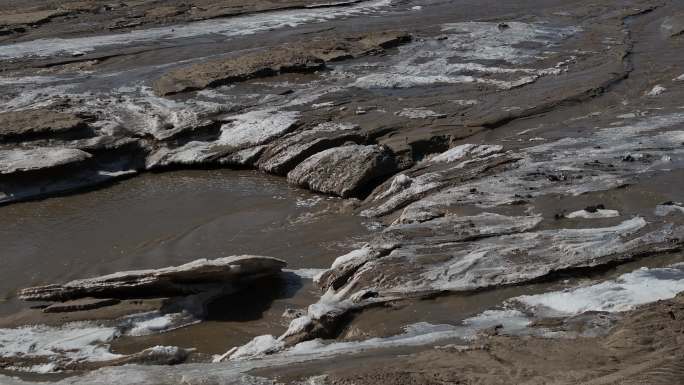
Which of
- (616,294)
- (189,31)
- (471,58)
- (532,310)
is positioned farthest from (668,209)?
(189,31)

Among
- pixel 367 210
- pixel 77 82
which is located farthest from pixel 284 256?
pixel 77 82

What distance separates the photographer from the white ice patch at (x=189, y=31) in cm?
1489

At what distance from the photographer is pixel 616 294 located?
5.80 metres

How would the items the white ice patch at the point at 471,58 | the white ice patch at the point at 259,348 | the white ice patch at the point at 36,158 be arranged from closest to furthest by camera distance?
the white ice patch at the point at 259,348
the white ice patch at the point at 36,158
the white ice patch at the point at 471,58

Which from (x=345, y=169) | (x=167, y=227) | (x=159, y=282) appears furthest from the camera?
(x=345, y=169)

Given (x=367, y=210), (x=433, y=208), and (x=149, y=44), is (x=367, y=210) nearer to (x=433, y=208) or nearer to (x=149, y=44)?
(x=433, y=208)

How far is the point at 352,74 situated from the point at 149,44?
15.6 feet

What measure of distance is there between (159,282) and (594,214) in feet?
12.8

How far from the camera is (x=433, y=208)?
7578 millimetres

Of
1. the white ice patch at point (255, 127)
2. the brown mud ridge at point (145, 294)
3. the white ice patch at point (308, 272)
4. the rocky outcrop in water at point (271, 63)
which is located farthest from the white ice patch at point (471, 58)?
the brown mud ridge at point (145, 294)

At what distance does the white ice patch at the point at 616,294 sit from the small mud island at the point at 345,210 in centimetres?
2

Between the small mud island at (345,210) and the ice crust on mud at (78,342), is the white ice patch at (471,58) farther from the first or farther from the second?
the ice crust on mud at (78,342)

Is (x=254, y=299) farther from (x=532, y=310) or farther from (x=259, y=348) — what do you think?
(x=532, y=310)

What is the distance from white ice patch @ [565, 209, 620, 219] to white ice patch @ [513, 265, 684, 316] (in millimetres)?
1113
